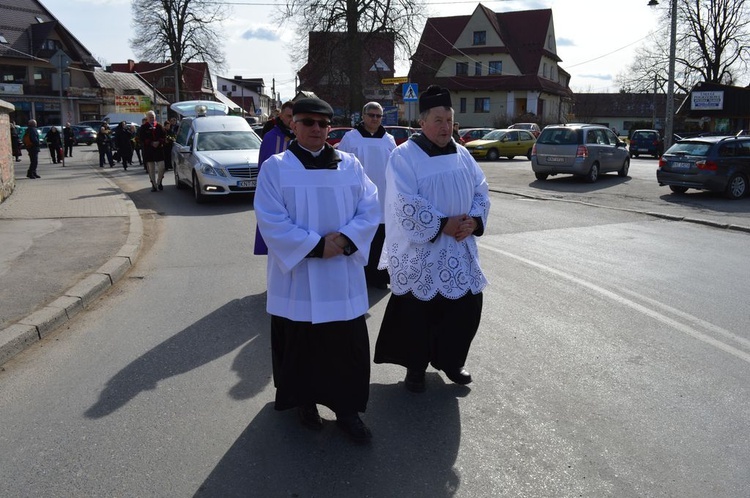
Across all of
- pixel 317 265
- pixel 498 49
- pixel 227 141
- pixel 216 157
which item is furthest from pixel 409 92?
pixel 498 49

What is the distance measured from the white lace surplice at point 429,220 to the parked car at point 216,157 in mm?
9896

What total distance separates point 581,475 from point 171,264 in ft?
20.7

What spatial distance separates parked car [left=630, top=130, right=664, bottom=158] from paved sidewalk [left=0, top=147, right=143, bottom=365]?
30863 millimetres

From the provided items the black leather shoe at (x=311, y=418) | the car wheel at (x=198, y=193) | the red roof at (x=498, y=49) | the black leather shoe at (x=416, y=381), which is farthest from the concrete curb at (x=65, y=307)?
the red roof at (x=498, y=49)

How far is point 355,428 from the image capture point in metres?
3.64

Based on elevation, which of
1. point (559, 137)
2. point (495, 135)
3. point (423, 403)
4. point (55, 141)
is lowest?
point (423, 403)

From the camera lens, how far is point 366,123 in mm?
7078

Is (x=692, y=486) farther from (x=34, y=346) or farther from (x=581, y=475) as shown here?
(x=34, y=346)

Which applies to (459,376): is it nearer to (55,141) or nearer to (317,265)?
(317,265)

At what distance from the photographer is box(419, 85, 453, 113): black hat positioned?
161 inches

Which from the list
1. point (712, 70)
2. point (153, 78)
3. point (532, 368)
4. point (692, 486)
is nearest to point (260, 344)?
point (532, 368)

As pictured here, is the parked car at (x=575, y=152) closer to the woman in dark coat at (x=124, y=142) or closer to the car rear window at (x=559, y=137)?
the car rear window at (x=559, y=137)

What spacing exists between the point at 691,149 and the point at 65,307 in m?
15.4

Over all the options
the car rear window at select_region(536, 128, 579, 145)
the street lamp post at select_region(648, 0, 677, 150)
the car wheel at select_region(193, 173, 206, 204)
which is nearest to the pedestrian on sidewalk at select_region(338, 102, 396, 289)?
the car wheel at select_region(193, 173, 206, 204)
